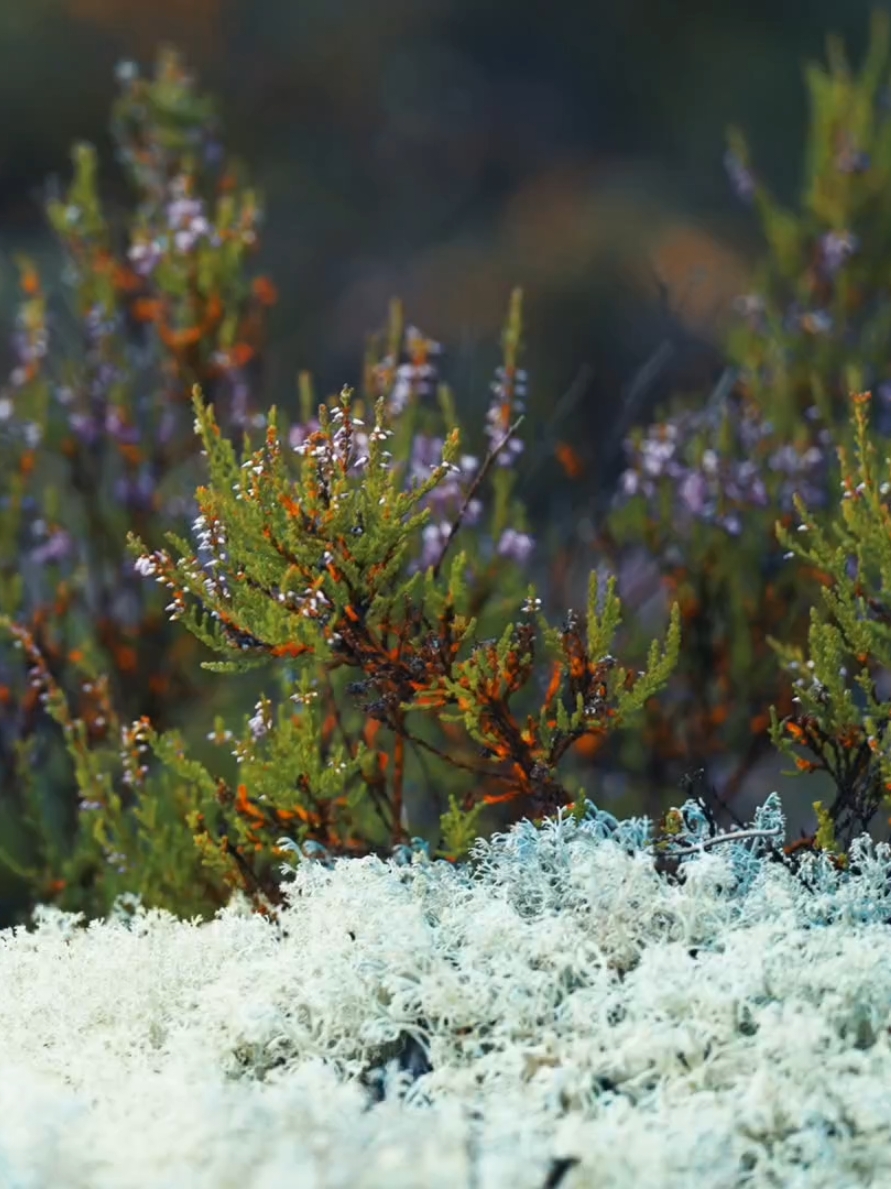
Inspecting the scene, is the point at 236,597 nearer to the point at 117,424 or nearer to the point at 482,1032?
the point at 482,1032

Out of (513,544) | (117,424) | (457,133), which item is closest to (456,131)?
(457,133)

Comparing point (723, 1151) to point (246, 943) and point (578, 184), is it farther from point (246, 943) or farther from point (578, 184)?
point (578, 184)

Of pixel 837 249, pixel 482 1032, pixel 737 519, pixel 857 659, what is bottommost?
pixel 482 1032

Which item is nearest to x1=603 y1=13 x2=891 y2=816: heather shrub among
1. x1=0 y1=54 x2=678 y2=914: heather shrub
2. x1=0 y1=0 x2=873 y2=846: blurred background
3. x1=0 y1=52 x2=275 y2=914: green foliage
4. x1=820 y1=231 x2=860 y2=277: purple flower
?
x1=820 y1=231 x2=860 y2=277: purple flower

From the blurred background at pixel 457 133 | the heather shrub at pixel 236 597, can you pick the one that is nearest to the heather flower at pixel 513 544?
the heather shrub at pixel 236 597

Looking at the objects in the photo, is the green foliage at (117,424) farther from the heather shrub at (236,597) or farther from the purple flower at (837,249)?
the purple flower at (837,249)

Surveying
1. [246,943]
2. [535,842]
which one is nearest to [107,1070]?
[246,943]

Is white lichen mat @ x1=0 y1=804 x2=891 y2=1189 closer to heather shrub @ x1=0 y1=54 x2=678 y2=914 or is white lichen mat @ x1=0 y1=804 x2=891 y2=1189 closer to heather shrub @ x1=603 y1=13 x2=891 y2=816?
heather shrub @ x1=0 y1=54 x2=678 y2=914
